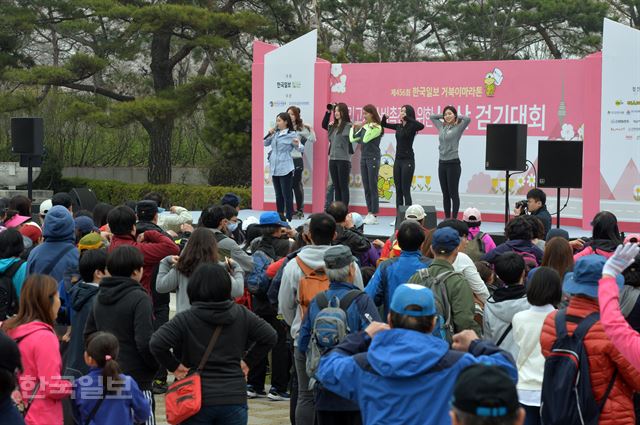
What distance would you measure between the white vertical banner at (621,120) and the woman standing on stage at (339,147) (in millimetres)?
3475

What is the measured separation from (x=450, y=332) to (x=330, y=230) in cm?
86

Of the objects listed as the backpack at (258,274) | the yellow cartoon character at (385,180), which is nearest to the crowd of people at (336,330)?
the backpack at (258,274)

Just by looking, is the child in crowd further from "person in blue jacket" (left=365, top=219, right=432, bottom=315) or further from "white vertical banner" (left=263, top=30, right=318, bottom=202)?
"white vertical banner" (left=263, top=30, right=318, bottom=202)

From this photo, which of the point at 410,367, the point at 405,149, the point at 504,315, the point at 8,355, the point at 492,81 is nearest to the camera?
the point at 410,367

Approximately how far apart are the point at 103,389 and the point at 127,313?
0.66 metres

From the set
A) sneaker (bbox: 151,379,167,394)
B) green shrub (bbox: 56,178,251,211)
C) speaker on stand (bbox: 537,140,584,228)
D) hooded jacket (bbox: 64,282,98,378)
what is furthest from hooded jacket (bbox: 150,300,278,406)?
green shrub (bbox: 56,178,251,211)

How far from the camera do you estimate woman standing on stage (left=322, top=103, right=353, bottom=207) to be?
1609cm

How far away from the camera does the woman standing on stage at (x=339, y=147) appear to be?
16.1 m

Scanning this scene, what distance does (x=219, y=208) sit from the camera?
731 cm

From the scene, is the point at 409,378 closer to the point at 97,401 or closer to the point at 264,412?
the point at 97,401

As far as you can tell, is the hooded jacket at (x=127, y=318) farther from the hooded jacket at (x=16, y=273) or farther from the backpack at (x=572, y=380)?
the backpack at (x=572, y=380)

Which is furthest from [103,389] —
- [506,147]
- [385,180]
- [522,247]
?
[385,180]

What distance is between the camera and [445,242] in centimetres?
581

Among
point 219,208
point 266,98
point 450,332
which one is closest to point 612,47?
point 266,98
